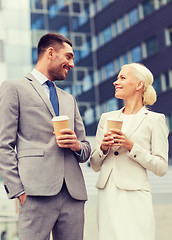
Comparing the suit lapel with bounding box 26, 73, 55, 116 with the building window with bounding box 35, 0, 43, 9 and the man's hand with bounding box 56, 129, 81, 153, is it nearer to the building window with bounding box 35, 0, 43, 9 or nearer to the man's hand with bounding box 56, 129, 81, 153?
the man's hand with bounding box 56, 129, 81, 153

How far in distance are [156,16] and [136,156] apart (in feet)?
54.9

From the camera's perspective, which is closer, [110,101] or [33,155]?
[33,155]

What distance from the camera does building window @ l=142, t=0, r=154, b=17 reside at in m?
18.6

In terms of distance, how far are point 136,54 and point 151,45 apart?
1099 mm

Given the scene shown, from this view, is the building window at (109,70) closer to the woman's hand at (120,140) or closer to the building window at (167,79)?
the building window at (167,79)

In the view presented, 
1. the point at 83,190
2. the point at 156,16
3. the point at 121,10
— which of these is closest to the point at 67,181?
the point at 83,190

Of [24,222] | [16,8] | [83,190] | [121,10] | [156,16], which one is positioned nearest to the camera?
[24,222]

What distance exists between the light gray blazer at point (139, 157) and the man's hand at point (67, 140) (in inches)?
9.9

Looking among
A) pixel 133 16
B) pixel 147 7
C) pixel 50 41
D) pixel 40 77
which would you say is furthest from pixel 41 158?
pixel 133 16

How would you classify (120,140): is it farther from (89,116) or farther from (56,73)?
(89,116)

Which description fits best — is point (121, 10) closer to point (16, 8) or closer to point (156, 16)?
point (156, 16)

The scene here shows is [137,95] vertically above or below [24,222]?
above

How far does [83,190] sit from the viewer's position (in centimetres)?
231

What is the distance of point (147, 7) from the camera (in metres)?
18.9
